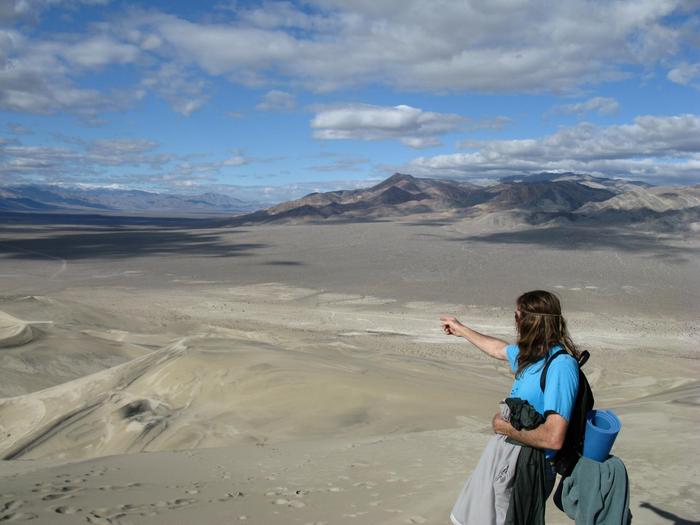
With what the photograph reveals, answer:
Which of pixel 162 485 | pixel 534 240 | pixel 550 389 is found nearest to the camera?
pixel 550 389

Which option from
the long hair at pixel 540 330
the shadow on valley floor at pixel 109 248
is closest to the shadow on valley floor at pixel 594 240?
the shadow on valley floor at pixel 109 248

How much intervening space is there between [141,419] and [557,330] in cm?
676

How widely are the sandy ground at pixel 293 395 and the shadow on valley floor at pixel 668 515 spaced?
0.02m

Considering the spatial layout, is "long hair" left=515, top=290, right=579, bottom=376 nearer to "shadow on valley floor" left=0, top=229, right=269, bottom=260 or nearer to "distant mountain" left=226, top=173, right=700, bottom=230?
"shadow on valley floor" left=0, top=229, right=269, bottom=260

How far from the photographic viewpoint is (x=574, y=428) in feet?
7.64

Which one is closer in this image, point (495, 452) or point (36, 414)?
point (495, 452)

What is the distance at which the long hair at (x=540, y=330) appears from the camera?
96.3 inches

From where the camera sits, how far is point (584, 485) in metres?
2.39

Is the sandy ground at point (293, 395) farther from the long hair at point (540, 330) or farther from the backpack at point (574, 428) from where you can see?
the long hair at point (540, 330)

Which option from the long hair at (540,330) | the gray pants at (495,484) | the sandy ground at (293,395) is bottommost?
the sandy ground at (293,395)

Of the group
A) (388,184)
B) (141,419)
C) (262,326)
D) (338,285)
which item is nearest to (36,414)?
(141,419)

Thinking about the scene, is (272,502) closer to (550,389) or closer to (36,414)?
(550,389)

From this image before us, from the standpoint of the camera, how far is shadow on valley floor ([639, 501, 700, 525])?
148 inches

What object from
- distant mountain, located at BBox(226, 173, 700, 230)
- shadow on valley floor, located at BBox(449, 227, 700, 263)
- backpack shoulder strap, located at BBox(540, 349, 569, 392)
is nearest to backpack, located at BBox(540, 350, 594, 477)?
backpack shoulder strap, located at BBox(540, 349, 569, 392)
